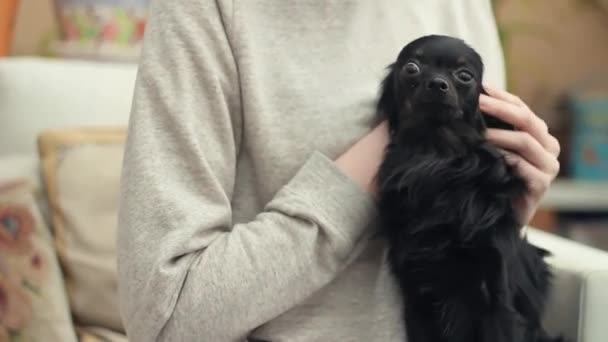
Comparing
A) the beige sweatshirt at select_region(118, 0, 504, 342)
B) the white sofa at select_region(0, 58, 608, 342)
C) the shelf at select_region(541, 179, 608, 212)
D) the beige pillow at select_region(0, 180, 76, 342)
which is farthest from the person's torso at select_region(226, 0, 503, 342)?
the shelf at select_region(541, 179, 608, 212)

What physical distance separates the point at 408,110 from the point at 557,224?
5.33 feet

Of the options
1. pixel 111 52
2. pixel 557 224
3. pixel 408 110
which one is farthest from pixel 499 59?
pixel 557 224

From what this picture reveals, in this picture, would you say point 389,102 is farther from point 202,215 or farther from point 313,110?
point 202,215

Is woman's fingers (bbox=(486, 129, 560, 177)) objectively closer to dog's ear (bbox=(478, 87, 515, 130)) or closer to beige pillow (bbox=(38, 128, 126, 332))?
dog's ear (bbox=(478, 87, 515, 130))

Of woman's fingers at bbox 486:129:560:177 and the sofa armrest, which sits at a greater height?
woman's fingers at bbox 486:129:560:177

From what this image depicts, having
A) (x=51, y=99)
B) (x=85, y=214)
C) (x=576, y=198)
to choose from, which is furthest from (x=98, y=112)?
(x=576, y=198)

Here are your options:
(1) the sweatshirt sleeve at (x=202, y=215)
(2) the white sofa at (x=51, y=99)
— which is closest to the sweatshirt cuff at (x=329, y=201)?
(1) the sweatshirt sleeve at (x=202, y=215)

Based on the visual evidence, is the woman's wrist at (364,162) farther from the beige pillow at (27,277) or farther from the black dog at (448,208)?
the beige pillow at (27,277)

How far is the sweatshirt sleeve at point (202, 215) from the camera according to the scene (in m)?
0.68

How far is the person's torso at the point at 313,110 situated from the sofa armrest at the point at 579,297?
1.10ft

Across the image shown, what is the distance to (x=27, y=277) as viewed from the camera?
4.01 feet

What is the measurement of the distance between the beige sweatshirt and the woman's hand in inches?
5.4

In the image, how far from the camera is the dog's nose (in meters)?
0.71

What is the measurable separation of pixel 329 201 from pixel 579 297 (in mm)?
463
